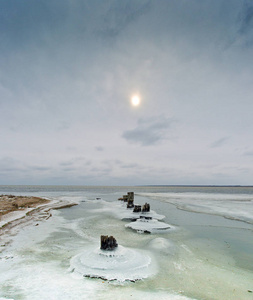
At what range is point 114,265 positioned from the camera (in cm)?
1059

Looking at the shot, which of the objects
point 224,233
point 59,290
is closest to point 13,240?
point 59,290

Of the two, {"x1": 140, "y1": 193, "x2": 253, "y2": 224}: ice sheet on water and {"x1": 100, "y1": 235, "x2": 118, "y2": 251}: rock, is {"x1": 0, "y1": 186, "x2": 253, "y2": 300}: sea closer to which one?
{"x1": 100, "y1": 235, "x2": 118, "y2": 251}: rock

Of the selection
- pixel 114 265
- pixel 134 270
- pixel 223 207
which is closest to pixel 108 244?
pixel 114 265

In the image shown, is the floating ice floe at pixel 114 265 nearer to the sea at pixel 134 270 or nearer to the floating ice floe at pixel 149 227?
the sea at pixel 134 270

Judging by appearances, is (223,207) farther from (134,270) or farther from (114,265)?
(114,265)

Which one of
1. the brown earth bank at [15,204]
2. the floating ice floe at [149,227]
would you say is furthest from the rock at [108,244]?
the brown earth bank at [15,204]

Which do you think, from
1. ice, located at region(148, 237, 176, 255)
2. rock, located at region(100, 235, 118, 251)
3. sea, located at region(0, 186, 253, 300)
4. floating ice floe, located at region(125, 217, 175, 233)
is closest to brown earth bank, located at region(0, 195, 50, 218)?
sea, located at region(0, 186, 253, 300)

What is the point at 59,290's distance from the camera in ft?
27.1

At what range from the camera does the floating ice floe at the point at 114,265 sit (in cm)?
973

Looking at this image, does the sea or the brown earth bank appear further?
the brown earth bank

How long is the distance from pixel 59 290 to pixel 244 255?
13.0m

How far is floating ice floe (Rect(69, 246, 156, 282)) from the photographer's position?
9.73 metres

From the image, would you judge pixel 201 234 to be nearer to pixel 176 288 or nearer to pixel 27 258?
pixel 176 288

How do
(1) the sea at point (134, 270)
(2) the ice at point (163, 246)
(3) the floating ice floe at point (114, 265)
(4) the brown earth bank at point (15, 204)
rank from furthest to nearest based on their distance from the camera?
1. (4) the brown earth bank at point (15, 204)
2. (2) the ice at point (163, 246)
3. (3) the floating ice floe at point (114, 265)
4. (1) the sea at point (134, 270)
